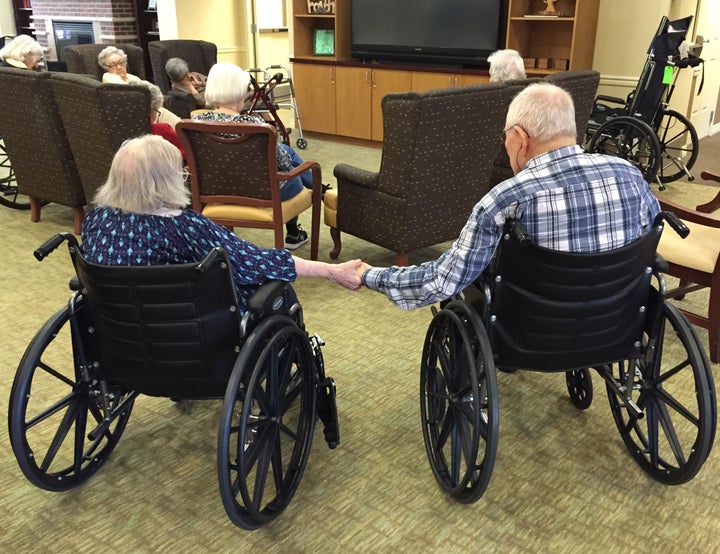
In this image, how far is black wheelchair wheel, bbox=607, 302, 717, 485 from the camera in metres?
1.73

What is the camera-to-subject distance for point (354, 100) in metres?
6.78

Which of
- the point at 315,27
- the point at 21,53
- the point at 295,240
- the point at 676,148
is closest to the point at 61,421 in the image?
the point at 295,240

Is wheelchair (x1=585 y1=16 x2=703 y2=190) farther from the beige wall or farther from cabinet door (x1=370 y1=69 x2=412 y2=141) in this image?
the beige wall

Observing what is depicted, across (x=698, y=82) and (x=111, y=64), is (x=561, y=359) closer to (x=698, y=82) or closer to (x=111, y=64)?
(x=111, y=64)

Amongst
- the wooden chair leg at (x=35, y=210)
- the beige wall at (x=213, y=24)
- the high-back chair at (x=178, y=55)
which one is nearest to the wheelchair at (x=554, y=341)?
the wooden chair leg at (x=35, y=210)

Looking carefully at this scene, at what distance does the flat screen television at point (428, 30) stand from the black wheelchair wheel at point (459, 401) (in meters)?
4.68

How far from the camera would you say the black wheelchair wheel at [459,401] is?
1.68 metres

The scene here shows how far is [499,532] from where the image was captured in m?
1.80

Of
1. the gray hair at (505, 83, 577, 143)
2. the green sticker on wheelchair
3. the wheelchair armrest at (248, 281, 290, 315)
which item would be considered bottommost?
the wheelchair armrest at (248, 281, 290, 315)

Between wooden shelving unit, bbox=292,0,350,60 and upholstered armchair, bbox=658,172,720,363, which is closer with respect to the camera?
upholstered armchair, bbox=658,172,720,363

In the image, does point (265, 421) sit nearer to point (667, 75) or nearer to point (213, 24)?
point (667, 75)

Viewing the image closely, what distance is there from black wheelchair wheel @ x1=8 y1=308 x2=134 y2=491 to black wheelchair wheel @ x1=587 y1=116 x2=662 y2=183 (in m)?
3.95

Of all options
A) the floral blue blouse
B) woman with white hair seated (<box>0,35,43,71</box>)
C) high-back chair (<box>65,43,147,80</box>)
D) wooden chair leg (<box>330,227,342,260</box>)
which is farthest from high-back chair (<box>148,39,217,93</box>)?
the floral blue blouse

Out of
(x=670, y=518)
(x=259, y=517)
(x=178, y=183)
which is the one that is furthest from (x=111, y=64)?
(x=670, y=518)
